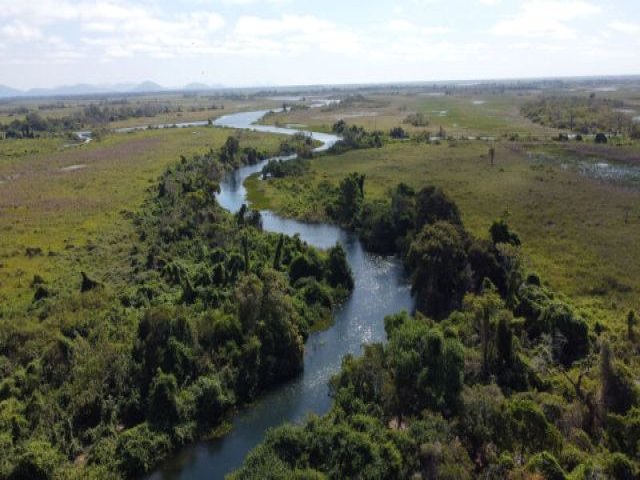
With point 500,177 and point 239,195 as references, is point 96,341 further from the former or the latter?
point 500,177

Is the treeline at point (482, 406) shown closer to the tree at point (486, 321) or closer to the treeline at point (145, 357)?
the tree at point (486, 321)

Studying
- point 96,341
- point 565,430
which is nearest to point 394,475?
point 565,430

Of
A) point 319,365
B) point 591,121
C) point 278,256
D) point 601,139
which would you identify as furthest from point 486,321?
point 591,121

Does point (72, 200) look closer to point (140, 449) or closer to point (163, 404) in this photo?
point (163, 404)

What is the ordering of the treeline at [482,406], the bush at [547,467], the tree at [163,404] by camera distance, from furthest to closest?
the tree at [163,404], the treeline at [482,406], the bush at [547,467]

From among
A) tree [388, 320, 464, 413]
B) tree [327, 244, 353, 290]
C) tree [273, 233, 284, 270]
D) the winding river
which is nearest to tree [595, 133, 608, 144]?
the winding river

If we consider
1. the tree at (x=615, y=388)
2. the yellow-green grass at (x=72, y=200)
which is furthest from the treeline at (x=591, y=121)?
the tree at (x=615, y=388)

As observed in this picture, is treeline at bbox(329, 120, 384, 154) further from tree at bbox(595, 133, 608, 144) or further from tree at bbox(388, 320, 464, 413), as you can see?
tree at bbox(388, 320, 464, 413)
